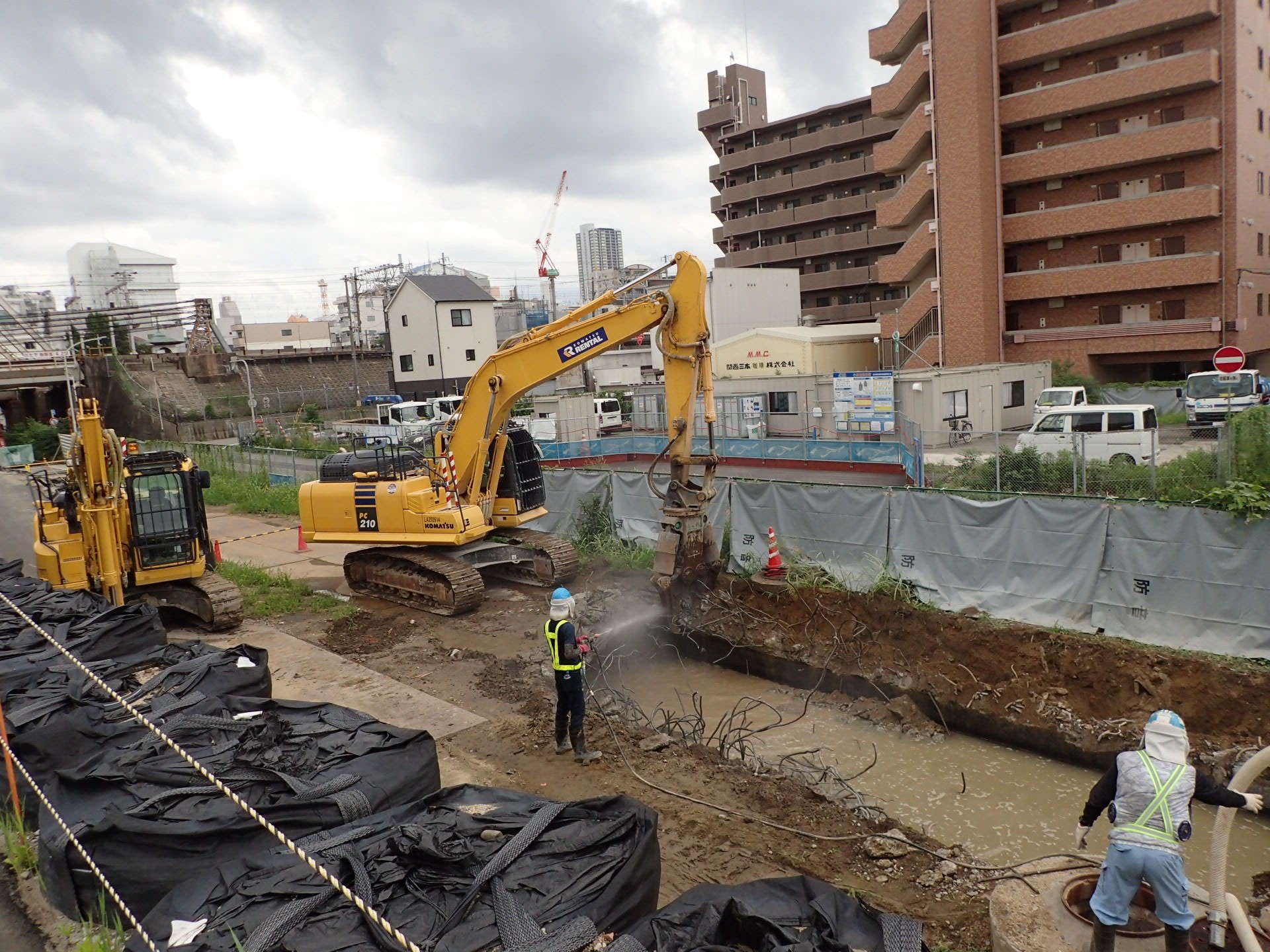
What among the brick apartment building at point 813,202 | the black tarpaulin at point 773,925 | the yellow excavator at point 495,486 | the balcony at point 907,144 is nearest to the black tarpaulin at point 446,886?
the black tarpaulin at point 773,925

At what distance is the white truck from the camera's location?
2427 cm

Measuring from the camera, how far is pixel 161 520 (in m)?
12.4

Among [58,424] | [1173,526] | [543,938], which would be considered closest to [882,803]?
[1173,526]

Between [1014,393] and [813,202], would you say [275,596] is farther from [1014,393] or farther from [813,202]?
[813,202]

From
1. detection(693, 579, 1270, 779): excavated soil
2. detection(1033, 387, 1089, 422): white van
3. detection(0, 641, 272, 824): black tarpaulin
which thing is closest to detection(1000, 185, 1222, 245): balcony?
detection(1033, 387, 1089, 422): white van

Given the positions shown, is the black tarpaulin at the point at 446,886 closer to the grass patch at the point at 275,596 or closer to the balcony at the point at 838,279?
the grass patch at the point at 275,596

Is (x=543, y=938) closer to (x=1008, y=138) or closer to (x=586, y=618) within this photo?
(x=586, y=618)

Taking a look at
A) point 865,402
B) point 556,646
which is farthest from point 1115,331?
point 556,646

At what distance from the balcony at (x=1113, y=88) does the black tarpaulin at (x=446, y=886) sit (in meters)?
36.5

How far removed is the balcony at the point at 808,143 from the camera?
53.1m

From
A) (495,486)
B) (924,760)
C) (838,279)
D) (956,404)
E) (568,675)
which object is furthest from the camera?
(838,279)

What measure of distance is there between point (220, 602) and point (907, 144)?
33.3 metres

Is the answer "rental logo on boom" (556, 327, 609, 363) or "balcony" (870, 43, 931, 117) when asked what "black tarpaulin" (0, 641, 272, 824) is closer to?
"rental logo on boom" (556, 327, 609, 363)

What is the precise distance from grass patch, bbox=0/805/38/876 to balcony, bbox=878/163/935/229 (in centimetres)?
3631
